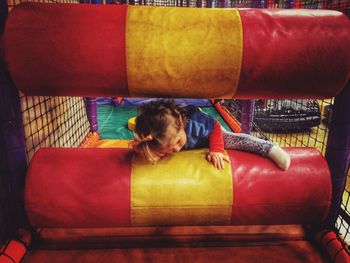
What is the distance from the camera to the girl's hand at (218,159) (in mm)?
802

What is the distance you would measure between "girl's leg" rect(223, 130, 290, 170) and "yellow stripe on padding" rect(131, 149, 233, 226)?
14cm

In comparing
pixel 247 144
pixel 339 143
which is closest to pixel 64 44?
pixel 247 144

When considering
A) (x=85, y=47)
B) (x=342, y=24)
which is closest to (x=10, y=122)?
(x=85, y=47)

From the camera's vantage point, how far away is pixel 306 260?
0.84 metres

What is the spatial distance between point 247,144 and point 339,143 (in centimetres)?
26

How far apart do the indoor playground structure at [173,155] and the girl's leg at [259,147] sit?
0.08 ft

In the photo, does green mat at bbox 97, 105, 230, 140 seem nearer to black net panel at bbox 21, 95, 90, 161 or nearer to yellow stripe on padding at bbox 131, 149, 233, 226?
black net panel at bbox 21, 95, 90, 161

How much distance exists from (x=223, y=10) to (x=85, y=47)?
0.37 m

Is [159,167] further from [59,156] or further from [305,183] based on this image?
[305,183]

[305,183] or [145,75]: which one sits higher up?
[145,75]

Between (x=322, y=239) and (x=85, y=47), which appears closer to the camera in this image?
(x=85, y=47)

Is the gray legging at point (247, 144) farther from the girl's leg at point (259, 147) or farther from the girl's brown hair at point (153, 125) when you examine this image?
the girl's brown hair at point (153, 125)

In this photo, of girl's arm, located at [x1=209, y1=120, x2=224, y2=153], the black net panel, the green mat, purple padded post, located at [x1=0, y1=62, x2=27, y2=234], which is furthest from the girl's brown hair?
the green mat

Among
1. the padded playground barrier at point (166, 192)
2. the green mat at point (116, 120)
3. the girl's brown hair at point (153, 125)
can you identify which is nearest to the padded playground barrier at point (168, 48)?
the girl's brown hair at point (153, 125)
